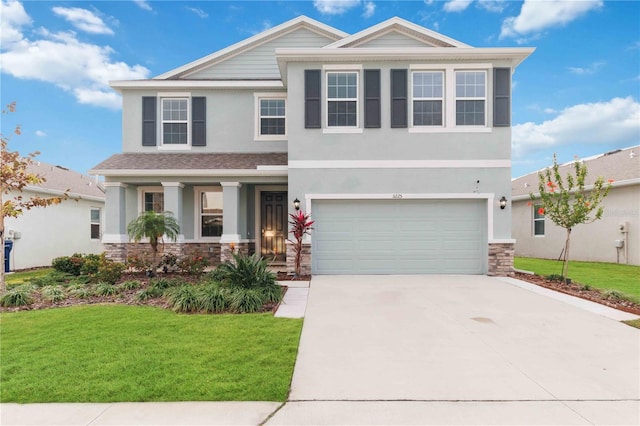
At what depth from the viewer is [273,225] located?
12203 millimetres

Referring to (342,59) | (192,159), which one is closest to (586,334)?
(342,59)

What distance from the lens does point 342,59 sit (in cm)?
977

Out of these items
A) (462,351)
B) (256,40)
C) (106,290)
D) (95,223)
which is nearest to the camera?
(462,351)

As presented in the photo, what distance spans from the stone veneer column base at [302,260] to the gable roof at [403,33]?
6.25m

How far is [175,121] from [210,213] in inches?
141

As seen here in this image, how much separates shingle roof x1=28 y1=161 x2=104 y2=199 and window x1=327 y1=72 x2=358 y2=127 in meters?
11.4

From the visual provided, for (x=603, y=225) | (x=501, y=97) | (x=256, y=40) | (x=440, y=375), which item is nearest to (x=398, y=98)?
(x=501, y=97)

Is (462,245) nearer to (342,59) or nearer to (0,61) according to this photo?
(342,59)

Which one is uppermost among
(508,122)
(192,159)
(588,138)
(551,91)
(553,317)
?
(551,91)

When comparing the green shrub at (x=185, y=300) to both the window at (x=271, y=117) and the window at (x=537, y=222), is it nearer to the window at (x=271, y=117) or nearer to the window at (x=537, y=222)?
the window at (x=271, y=117)

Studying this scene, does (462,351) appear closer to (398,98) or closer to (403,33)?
(398,98)

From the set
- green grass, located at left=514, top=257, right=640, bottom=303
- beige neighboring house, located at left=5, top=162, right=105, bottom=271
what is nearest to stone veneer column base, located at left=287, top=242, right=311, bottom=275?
green grass, located at left=514, top=257, right=640, bottom=303

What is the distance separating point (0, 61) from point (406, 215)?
13.9 m

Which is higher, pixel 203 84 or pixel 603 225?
pixel 203 84
